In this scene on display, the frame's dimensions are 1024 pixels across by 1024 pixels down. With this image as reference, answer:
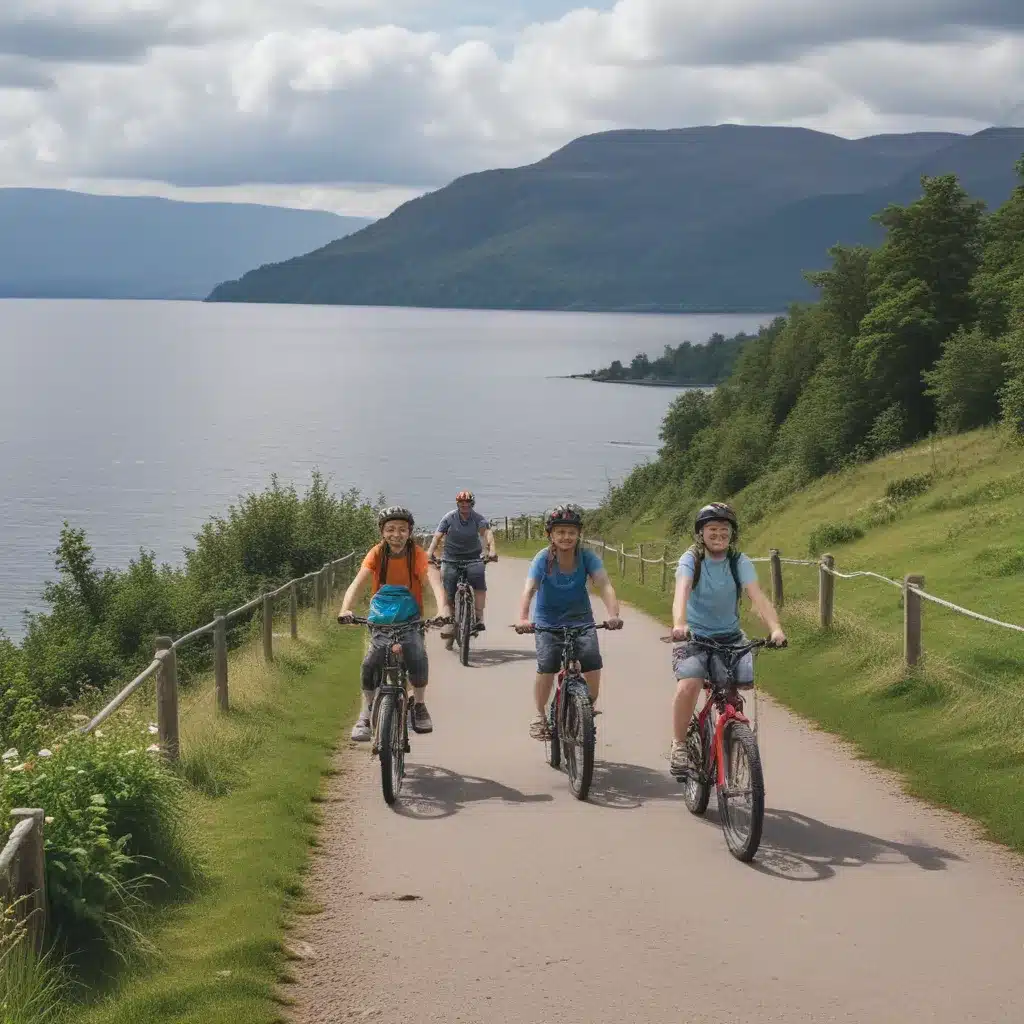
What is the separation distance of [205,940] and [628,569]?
35.3 meters

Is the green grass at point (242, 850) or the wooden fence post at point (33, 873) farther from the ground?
the wooden fence post at point (33, 873)

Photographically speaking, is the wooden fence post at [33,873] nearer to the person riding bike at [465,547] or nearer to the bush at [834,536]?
the person riding bike at [465,547]

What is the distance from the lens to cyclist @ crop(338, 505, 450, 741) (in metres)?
10.3

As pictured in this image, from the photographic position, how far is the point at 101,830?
275 inches

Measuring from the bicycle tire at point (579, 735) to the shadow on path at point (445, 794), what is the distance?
0.81 ft

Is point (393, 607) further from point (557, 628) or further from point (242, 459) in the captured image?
point (242, 459)

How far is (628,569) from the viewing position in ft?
137

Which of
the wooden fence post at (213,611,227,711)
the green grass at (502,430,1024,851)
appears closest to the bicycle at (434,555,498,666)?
the green grass at (502,430,1024,851)

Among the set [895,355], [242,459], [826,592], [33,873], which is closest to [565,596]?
[33,873]

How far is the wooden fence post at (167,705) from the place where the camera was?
33.1 feet

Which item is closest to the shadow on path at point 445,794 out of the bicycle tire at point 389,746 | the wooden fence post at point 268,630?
the bicycle tire at point 389,746

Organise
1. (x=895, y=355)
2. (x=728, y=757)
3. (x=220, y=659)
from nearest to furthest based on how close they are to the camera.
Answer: (x=728, y=757) → (x=220, y=659) → (x=895, y=355)

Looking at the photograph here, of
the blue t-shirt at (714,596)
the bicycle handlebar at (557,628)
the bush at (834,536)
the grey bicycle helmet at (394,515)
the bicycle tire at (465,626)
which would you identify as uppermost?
the grey bicycle helmet at (394,515)

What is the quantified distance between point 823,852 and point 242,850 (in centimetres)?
346
